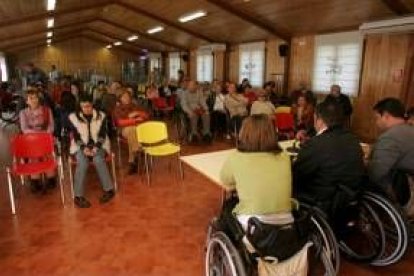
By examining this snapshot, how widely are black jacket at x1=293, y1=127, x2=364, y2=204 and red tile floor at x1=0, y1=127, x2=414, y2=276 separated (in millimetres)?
673

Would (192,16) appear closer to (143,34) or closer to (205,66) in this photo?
(205,66)

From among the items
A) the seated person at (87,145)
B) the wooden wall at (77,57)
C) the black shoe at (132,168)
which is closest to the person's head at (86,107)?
the seated person at (87,145)

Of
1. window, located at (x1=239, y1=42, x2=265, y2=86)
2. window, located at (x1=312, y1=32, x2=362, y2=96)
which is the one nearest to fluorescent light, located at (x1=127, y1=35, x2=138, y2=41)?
window, located at (x1=239, y1=42, x2=265, y2=86)

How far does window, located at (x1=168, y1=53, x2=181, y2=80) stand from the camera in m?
16.0

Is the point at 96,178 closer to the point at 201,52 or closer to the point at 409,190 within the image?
the point at 409,190

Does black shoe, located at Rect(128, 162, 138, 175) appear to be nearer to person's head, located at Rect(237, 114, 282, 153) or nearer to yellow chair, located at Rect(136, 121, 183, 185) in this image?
yellow chair, located at Rect(136, 121, 183, 185)

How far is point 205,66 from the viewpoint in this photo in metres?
13.2

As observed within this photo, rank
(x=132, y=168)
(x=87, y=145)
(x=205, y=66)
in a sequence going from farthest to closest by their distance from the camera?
1. (x=205, y=66)
2. (x=132, y=168)
3. (x=87, y=145)

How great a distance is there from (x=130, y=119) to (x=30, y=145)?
5.07ft

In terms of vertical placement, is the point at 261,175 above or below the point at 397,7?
below

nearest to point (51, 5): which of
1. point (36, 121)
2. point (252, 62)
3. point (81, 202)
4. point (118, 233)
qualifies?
point (36, 121)

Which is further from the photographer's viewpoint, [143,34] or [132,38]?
[132,38]

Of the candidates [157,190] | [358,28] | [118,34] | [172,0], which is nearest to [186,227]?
[157,190]

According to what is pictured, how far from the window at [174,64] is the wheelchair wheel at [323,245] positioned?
1414 centimetres
